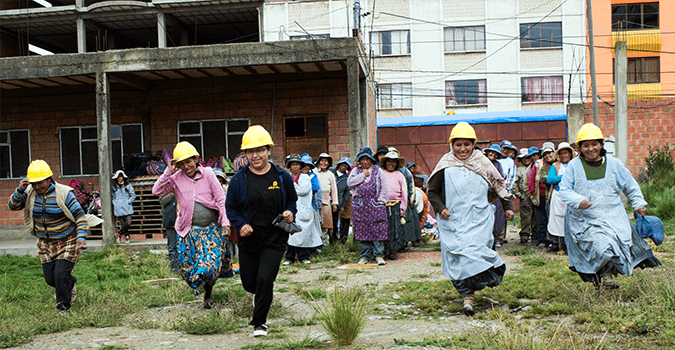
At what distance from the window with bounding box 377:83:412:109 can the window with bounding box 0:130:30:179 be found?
22.1 m

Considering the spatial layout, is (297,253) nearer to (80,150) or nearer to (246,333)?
(246,333)

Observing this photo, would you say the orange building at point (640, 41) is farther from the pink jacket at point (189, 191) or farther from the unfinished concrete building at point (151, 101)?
the pink jacket at point (189, 191)

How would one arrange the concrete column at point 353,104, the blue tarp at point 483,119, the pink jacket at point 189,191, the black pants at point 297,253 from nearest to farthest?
the pink jacket at point 189,191 → the black pants at point 297,253 → the concrete column at point 353,104 → the blue tarp at point 483,119

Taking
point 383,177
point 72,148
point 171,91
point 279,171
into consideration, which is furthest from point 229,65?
point 279,171

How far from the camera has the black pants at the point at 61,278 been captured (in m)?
6.32

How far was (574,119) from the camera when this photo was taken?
2059 cm

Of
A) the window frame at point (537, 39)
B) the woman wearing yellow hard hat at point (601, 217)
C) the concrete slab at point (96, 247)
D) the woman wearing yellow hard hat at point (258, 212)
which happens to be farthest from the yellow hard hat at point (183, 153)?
the window frame at point (537, 39)

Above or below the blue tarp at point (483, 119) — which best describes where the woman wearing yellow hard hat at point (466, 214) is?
below

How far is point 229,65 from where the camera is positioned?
12297 mm

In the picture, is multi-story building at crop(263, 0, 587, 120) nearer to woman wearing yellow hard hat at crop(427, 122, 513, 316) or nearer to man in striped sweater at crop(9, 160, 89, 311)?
woman wearing yellow hard hat at crop(427, 122, 513, 316)

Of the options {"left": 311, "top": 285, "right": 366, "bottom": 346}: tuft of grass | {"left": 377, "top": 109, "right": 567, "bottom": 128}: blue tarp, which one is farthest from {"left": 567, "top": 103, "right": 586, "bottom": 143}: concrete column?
{"left": 311, "top": 285, "right": 366, "bottom": 346}: tuft of grass

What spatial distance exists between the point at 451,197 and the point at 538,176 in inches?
196

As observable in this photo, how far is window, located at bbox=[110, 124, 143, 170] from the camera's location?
15.0 metres

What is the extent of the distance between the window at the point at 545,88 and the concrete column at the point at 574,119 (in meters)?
13.2
